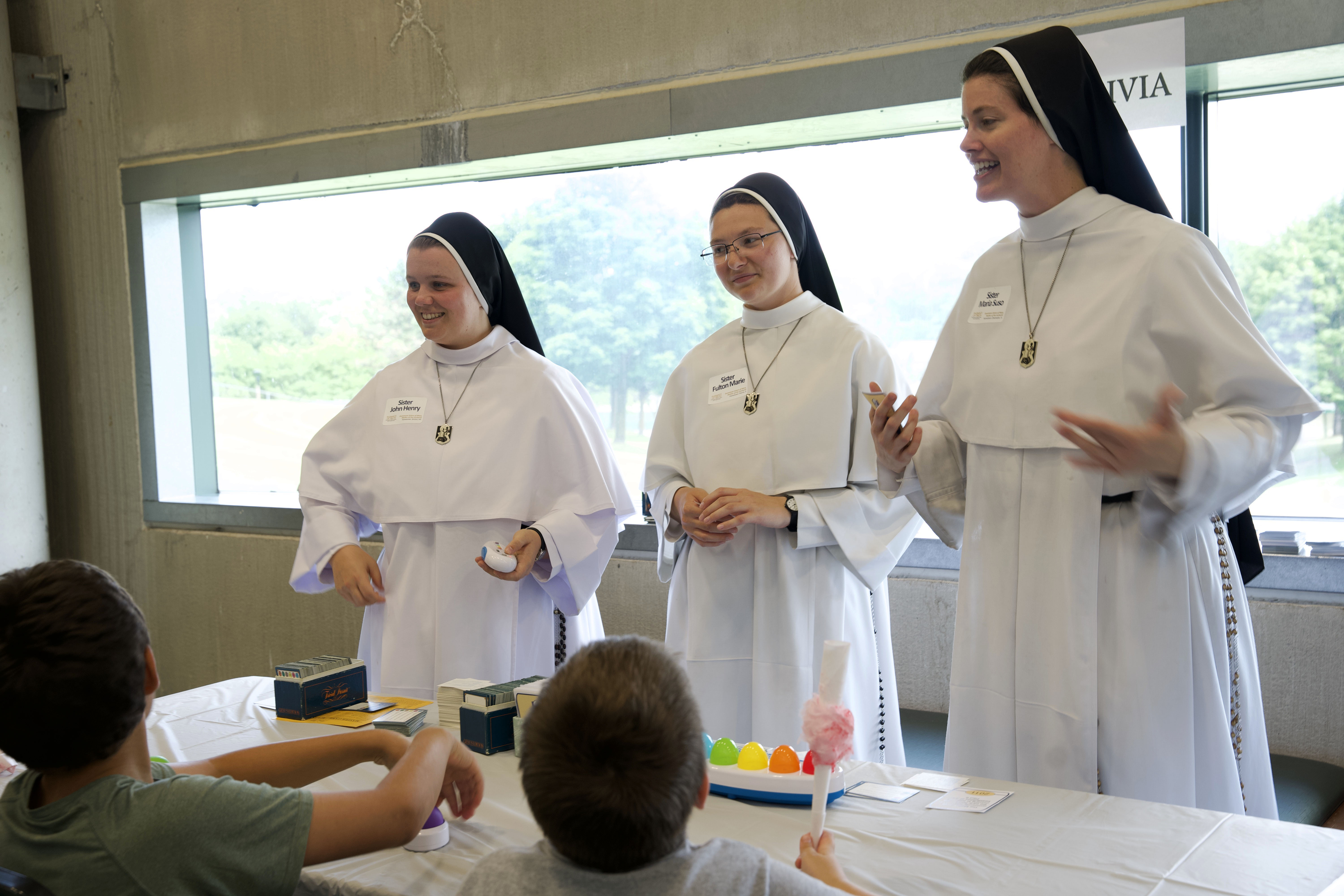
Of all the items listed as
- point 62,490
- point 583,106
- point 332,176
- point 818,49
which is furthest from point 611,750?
point 62,490

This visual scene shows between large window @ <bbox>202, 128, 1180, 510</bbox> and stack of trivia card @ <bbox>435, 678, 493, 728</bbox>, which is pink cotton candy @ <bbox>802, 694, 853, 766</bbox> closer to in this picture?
stack of trivia card @ <bbox>435, 678, 493, 728</bbox>

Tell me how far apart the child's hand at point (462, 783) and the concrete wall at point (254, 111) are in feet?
8.55

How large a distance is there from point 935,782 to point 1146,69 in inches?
106

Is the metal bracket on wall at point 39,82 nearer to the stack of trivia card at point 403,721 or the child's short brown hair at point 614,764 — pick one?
the stack of trivia card at point 403,721

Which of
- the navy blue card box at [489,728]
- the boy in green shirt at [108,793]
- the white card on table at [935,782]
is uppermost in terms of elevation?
the boy in green shirt at [108,793]

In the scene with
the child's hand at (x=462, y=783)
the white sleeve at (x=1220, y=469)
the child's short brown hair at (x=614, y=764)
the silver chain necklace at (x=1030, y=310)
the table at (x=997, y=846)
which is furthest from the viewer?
the silver chain necklace at (x=1030, y=310)

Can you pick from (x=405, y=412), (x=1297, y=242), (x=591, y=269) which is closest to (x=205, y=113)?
(x=591, y=269)

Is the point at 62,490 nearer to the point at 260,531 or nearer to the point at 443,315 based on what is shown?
the point at 260,531

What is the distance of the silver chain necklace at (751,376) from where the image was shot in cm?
316

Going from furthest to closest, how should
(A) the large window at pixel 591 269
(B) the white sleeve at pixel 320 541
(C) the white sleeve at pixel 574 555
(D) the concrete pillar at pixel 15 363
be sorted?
(D) the concrete pillar at pixel 15 363, (A) the large window at pixel 591 269, (B) the white sleeve at pixel 320 541, (C) the white sleeve at pixel 574 555

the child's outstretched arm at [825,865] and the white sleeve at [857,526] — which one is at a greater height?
the white sleeve at [857,526]

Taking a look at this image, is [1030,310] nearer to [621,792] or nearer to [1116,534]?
[1116,534]

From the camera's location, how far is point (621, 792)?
3.63 feet

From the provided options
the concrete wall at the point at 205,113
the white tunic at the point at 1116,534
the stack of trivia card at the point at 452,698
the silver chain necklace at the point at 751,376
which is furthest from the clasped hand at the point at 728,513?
the concrete wall at the point at 205,113
